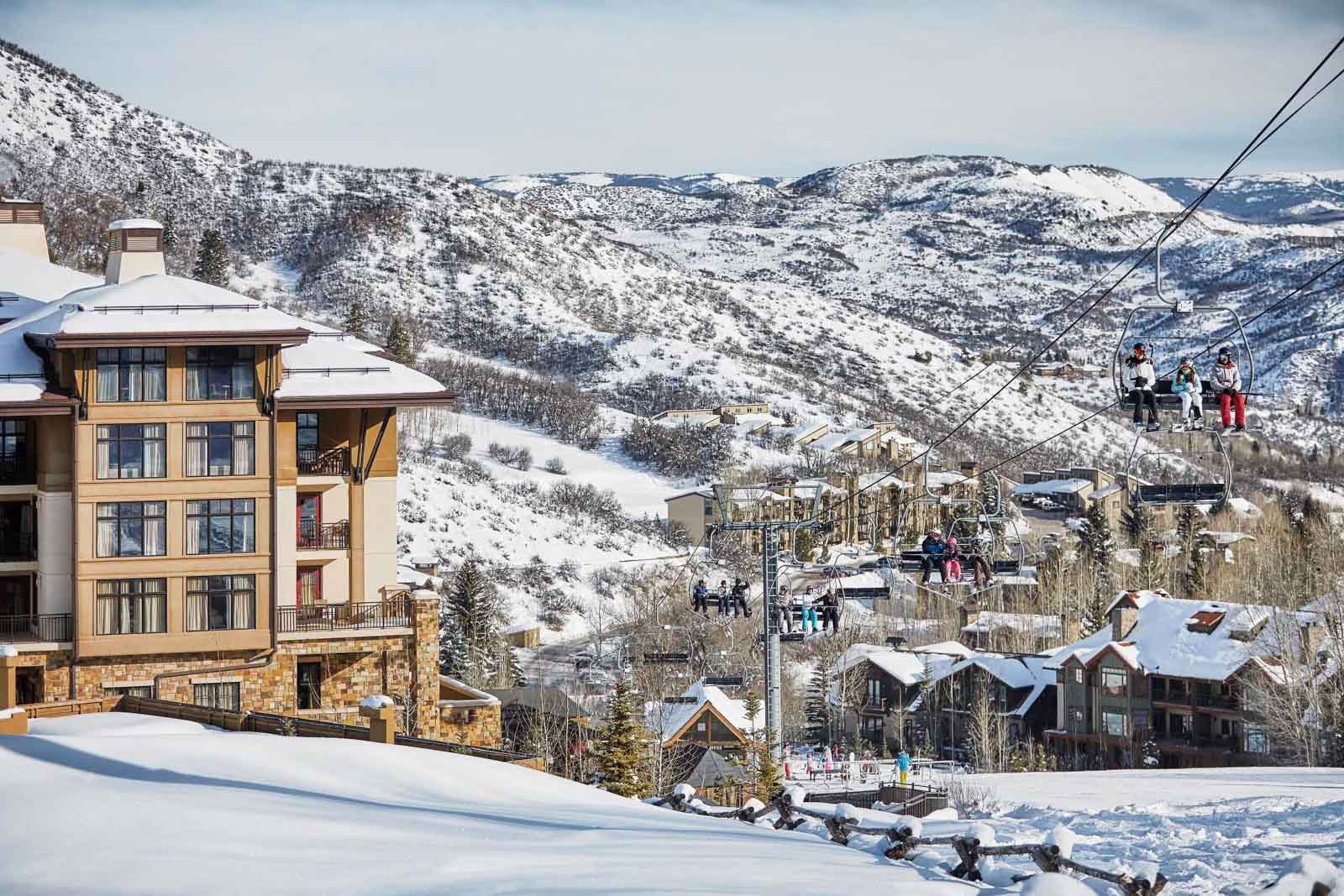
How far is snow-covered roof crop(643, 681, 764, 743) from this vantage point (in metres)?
46.4

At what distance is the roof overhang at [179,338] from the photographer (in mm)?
27250

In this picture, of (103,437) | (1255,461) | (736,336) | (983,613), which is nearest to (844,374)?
(736,336)

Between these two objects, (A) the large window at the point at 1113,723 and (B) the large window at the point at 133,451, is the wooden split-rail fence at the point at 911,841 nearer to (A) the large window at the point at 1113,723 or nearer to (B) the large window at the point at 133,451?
(B) the large window at the point at 133,451

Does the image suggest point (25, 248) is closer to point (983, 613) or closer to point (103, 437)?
point (103, 437)

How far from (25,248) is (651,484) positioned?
6069 cm

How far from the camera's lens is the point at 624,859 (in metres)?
11.2

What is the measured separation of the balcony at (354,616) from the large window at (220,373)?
4.46 metres

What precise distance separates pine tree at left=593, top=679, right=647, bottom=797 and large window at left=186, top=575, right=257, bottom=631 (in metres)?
7.22

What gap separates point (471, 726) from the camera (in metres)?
29.9

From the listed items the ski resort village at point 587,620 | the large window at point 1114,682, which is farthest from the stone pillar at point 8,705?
the large window at point 1114,682

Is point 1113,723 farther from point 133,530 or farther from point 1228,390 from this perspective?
point 1228,390

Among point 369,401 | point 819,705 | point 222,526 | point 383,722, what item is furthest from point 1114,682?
point 383,722

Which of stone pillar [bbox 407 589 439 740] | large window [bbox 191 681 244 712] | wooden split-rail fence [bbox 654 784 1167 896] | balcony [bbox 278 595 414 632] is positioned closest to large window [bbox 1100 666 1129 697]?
→ stone pillar [bbox 407 589 439 740]

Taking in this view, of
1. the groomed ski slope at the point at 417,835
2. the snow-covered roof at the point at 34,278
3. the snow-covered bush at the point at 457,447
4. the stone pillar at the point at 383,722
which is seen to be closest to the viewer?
the groomed ski slope at the point at 417,835
